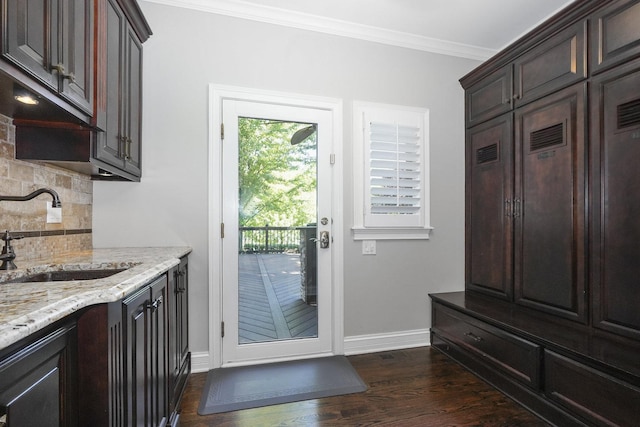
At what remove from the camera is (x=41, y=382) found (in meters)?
0.78

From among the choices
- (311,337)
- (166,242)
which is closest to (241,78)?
(166,242)

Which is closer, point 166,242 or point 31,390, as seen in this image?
point 31,390

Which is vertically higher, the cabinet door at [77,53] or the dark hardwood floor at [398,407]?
the cabinet door at [77,53]

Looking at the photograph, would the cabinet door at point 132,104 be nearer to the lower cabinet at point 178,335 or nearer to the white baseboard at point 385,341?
the lower cabinet at point 178,335

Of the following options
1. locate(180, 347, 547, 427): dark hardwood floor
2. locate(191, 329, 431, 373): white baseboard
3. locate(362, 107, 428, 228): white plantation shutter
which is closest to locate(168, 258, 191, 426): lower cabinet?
locate(180, 347, 547, 427): dark hardwood floor

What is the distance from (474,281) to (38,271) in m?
3.15

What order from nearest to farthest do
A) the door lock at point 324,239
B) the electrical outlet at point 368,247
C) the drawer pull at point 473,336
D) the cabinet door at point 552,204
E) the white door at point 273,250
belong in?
1. the cabinet door at point 552,204
2. the drawer pull at point 473,336
3. the white door at point 273,250
4. the door lock at point 324,239
5. the electrical outlet at point 368,247

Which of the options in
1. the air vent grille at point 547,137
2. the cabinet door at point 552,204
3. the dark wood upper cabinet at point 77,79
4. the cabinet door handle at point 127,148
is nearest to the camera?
the dark wood upper cabinet at point 77,79

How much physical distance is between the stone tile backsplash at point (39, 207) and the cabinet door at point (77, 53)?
1.43 ft

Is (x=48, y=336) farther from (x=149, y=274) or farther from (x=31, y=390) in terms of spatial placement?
(x=149, y=274)

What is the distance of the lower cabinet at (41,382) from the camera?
0.67 m

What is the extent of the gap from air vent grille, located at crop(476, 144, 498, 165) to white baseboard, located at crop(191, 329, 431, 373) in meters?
1.66

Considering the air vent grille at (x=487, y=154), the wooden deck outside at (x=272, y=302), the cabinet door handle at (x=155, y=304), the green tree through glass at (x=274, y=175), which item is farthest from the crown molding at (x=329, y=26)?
the cabinet door handle at (x=155, y=304)

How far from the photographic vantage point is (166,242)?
239cm
